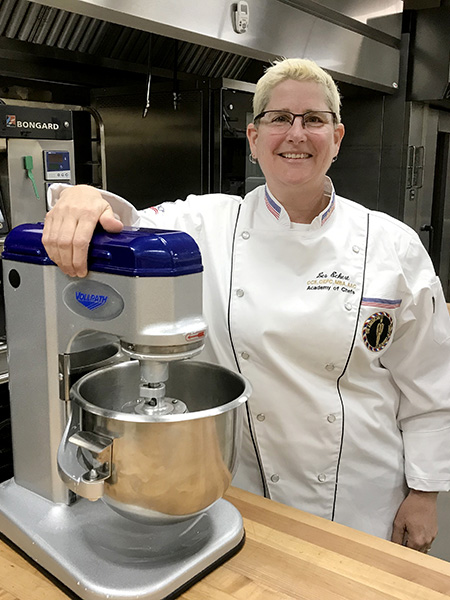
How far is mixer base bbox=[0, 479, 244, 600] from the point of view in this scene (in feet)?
2.43

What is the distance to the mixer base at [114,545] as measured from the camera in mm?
740

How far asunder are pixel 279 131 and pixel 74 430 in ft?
2.45

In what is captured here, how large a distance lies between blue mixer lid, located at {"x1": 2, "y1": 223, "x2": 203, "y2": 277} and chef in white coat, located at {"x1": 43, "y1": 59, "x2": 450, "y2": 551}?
1.16 ft

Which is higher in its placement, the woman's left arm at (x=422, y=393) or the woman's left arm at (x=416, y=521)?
the woman's left arm at (x=422, y=393)

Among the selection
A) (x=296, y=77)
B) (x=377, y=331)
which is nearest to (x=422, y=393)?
(x=377, y=331)

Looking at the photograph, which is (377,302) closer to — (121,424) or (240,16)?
(121,424)

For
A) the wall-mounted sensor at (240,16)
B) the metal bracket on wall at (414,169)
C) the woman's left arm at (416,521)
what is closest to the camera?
the woman's left arm at (416,521)

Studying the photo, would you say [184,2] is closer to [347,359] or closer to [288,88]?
[288,88]

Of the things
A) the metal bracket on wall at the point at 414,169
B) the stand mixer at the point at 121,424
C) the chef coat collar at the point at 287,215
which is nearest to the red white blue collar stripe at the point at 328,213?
the chef coat collar at the point at 287,215

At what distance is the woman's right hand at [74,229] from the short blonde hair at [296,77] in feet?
1.89

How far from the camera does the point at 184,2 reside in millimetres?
1847

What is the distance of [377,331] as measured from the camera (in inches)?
47.2

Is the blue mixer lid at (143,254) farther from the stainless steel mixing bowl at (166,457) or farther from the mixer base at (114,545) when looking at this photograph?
the mixer base at (114,545)

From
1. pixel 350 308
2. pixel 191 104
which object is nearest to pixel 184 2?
pixel 191 104
